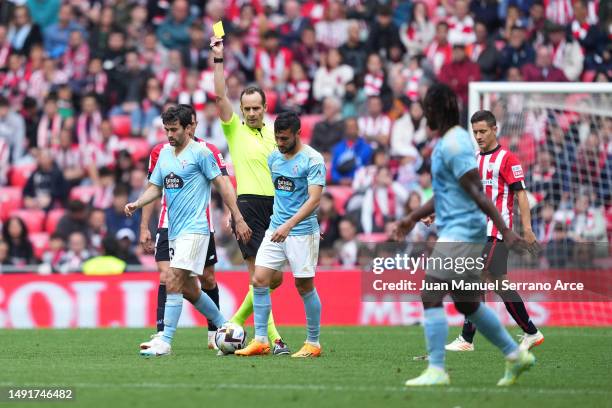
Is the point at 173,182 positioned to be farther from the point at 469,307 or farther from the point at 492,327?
the point at 492,327

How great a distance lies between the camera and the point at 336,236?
1962 centimetres

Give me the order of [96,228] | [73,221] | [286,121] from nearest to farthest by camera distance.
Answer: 1. [286,121]
2. [96,228]
3. [73,221]

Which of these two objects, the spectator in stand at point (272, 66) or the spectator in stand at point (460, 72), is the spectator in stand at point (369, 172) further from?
the spectator in stand at point (272, 66)

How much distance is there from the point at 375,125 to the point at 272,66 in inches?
112

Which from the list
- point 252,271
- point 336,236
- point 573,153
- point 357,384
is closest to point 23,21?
point 336,236

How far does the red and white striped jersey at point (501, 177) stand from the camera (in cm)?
1184

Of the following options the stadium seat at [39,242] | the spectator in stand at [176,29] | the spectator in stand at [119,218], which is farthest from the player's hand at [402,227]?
the spectator in stand at [176,29]

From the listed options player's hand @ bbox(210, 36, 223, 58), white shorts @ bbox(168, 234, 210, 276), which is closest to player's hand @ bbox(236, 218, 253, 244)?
white shorts @ bbox(168, 234, 210, 276)

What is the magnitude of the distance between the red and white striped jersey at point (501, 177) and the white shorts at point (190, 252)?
2907 millimetres

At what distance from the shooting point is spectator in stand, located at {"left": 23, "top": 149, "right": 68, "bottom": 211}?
2173 centimetres

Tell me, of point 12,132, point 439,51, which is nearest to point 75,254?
point 12,132

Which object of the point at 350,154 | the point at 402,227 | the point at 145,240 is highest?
the point at 350,154

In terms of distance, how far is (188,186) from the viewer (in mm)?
11359

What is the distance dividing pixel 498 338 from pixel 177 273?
3.61 metres
